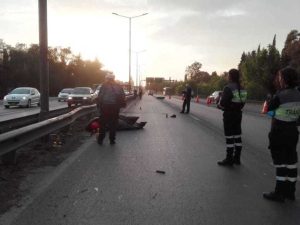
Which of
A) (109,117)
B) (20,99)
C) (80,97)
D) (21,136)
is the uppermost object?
(21,136)

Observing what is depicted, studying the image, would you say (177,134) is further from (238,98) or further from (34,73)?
(34,73)

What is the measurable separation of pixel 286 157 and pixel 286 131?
36 centimetres

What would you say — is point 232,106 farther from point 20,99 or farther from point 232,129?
point 20,99

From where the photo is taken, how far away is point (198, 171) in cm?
948

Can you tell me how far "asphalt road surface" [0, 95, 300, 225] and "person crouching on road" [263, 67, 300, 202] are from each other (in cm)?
23

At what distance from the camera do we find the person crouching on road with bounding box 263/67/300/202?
7.20m

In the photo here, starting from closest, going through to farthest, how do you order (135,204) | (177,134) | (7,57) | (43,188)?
1. (135,204)
2. (43,188)
3. (177,134)
4. (7,57)

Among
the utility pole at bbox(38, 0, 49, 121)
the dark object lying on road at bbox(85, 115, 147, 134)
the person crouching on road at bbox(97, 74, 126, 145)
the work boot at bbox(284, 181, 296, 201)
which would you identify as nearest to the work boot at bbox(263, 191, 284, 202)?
the work boot at bbox(284, 181, 296, 201)

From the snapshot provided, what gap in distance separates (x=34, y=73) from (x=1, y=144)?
88.8 m

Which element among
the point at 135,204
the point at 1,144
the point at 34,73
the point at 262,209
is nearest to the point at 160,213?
the point at 135,204

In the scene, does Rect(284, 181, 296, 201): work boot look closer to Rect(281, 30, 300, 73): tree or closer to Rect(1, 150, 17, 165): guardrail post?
Rect(1, 150, 17, 165): guardrail post

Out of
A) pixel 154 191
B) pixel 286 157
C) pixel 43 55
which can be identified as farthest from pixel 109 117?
pixel 286 157

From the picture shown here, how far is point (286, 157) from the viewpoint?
7242mm

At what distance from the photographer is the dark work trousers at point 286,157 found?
7207 mm
